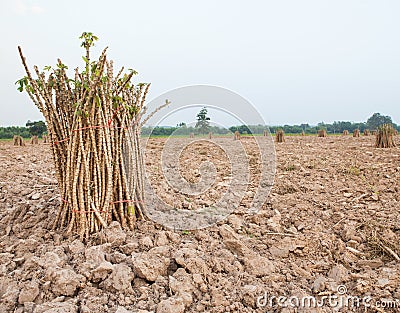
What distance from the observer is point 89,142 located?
8.95 ft

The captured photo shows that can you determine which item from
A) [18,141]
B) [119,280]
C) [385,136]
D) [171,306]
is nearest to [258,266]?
[171,306]

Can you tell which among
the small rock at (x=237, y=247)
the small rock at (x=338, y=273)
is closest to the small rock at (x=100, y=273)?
the small rock at (x=237, y=247)

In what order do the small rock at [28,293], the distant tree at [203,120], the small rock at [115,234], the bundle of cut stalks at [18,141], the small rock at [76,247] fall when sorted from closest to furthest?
the small rock at [28,293] < the small rock at [76,247] < the small rock at [115,234] < the distant tree at [203,120] < the bundle of cut stalks at [18,141]

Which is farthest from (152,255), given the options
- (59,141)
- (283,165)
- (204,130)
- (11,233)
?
(283,165)

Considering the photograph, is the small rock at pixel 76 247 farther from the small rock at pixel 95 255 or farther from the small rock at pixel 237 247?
the small rock at pixel 237 247

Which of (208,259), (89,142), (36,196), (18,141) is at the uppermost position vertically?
(89,142)

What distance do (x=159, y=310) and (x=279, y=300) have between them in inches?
29.3

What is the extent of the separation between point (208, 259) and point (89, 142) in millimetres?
1244

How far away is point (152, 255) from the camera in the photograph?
8.05 ft

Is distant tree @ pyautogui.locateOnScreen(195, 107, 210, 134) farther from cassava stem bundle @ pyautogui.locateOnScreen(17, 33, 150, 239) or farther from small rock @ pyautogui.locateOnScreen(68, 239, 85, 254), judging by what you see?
small rock @ pyautogui.locateOnScreen(68, 239, 85, 254)

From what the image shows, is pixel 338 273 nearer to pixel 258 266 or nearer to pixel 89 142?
pixel 258 266

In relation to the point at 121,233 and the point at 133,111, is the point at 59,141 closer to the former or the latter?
the point at 133,111

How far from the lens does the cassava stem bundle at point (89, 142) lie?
2707 mm

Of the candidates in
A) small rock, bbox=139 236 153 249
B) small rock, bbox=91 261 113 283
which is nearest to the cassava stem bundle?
small rock, bbox=139 236 153 249
